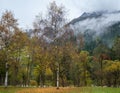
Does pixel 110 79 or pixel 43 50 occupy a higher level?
pixel 43 50

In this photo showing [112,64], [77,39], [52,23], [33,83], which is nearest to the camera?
[52,23]

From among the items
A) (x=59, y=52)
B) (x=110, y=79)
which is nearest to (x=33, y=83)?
(x=110, y=79)

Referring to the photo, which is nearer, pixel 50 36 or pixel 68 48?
pixel 50 36

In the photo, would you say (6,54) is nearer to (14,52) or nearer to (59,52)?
(14,52)

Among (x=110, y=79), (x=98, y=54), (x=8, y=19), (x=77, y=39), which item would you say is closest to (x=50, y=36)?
(x=8, y=19)

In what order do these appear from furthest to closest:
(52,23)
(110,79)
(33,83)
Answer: (33,83) < (110,79) < (52,23)

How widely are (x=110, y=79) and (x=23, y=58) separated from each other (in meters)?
34.2

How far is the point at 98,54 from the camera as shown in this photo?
317ft

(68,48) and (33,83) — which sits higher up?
(68,48)

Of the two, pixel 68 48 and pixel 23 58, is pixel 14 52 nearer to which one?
pixel 68 48

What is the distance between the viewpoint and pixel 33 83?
127 m

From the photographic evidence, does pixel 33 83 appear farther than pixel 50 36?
A: Yes

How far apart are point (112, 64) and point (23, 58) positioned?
96.2ft

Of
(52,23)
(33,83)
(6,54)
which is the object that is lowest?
(33,83)
